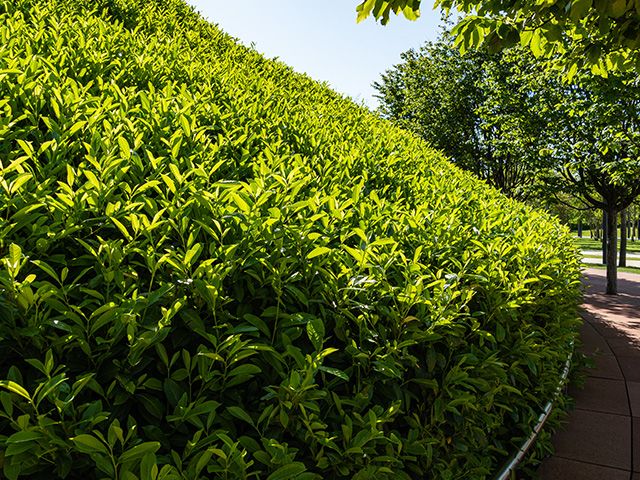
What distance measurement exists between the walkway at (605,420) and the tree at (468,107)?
7.55 metres

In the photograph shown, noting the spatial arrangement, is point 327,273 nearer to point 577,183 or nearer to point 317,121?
point 317,121

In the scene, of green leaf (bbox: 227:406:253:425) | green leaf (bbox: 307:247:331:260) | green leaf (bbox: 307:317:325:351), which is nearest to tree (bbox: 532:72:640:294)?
green leaf (bbox: 307:247:331:260)

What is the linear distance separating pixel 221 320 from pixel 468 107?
760 inches

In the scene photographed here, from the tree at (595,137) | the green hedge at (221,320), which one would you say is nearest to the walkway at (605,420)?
the green hedge at (221,320)

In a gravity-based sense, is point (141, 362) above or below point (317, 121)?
below

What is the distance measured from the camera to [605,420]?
4.37 meters

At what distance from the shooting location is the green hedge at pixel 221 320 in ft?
4.61

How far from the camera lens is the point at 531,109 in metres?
13.0

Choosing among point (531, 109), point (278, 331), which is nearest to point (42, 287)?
point (278, 331)

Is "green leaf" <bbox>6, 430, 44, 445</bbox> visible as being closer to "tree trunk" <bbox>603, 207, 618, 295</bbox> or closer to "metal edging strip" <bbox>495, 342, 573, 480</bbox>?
"metal edging strip" <bbox>495, 342, 573, 480</bbox>

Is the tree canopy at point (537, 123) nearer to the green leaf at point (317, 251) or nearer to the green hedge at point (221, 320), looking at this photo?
the green hedge at point (221, 320)

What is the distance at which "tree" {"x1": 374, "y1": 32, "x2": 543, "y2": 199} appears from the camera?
14.1m

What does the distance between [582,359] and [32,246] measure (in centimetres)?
556

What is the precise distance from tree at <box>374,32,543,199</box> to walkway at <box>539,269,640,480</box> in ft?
24.8
